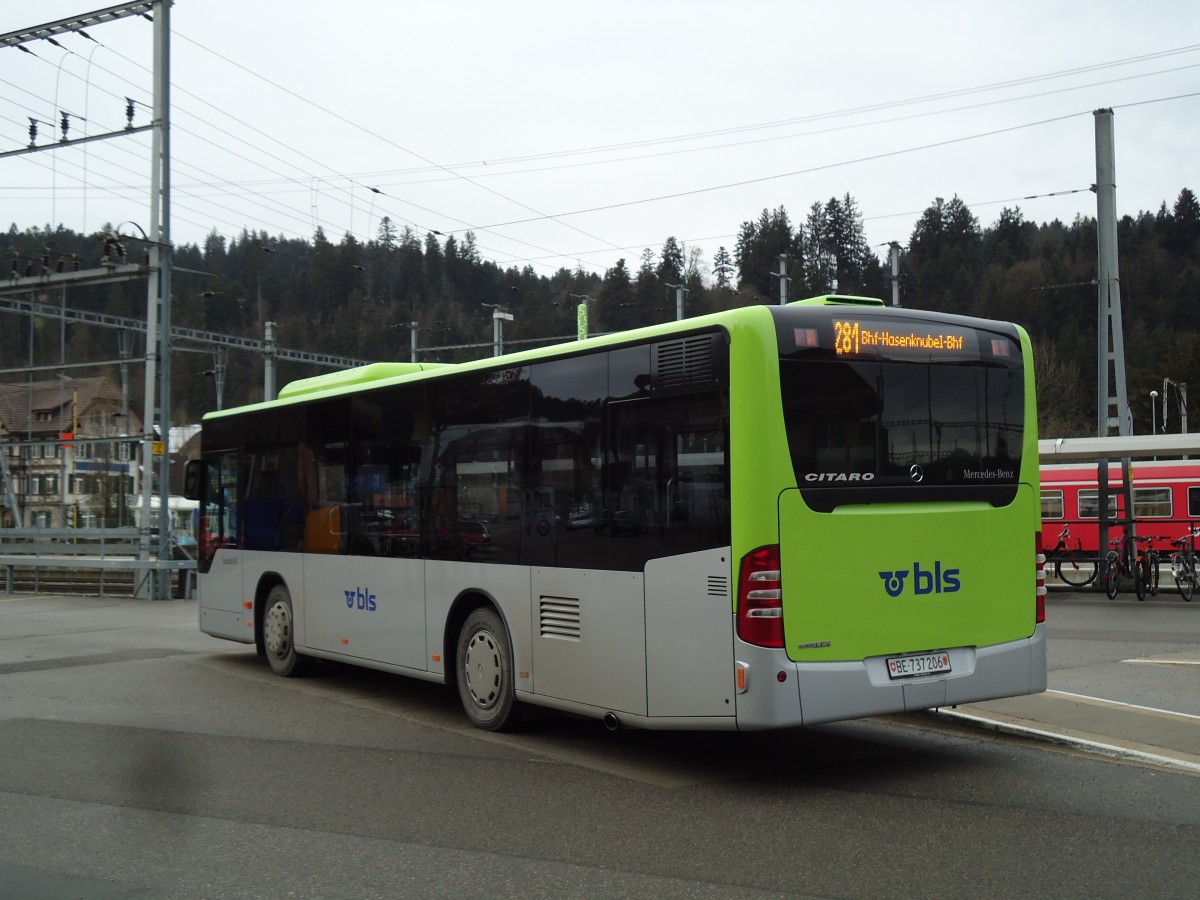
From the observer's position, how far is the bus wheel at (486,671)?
9328 mm

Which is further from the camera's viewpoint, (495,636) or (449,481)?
(449,481)

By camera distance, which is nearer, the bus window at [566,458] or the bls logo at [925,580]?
the bls logo at [925,580]

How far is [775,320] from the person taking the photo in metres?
7.36

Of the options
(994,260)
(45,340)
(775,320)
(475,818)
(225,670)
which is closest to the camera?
(475,818)

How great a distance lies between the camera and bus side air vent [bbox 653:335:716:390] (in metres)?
7.50

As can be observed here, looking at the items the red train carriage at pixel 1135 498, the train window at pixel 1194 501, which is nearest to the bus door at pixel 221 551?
the red train carriage at pixel 1135 498

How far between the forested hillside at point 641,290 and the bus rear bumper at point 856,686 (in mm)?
21393

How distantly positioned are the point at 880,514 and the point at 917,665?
961 mm

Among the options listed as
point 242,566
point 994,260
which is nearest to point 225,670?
point 242,566

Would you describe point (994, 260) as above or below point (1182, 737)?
above

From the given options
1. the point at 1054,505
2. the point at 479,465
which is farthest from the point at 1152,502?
the point at 479,465

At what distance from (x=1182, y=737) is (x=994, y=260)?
102 m

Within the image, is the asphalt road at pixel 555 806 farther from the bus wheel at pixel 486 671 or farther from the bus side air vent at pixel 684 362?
the bus side air vent at pixel 684 362

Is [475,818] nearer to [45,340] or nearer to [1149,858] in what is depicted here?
[1149,858]
